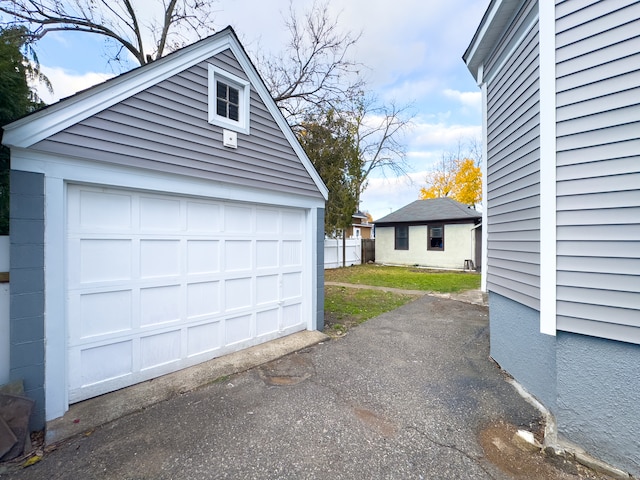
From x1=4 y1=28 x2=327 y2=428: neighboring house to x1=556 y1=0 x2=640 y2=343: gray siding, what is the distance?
3.68 meters

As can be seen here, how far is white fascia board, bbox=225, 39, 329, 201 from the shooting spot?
14.1ft

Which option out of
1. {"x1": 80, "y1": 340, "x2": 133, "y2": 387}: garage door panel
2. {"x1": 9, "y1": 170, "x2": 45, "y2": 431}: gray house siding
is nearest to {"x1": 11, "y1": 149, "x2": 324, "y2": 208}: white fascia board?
{"x1": 9, "y1": 170, "x2": 45, "y2": 431}: gray house siding

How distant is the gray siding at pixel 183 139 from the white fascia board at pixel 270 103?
3.4 inches

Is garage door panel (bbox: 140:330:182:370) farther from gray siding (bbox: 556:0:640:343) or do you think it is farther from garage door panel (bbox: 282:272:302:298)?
gray siding (bbox: 556:0:640:343)

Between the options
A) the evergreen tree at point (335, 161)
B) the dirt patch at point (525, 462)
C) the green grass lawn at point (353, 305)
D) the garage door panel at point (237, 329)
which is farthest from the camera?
the evergreen tree at point (335, 161)

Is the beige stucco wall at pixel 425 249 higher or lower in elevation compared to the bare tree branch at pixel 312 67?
lower

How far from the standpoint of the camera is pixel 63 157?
2.82 metres

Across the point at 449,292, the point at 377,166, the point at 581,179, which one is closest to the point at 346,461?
the point at 581,179

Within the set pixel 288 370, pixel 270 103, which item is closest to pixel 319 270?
pixel 288 370

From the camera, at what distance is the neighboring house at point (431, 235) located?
1534 cm

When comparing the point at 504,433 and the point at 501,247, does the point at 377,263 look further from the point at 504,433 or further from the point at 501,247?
the point at 504,433

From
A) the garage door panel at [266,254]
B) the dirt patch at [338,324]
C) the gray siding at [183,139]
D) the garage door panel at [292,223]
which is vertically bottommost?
the dirt patch at [338,324]

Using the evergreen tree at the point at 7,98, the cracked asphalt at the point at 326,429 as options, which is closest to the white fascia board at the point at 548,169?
the cracked asphalt at the point at 326,429

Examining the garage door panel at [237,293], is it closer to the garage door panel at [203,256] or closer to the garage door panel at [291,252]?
the garage door panel at [203,256]
